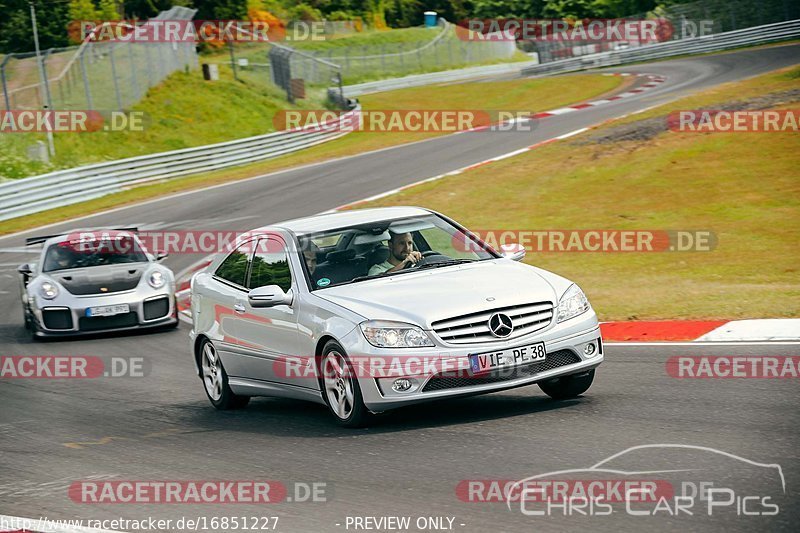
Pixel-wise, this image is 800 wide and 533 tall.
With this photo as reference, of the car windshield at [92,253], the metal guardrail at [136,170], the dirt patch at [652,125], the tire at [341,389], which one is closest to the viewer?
the tire at [341,389]

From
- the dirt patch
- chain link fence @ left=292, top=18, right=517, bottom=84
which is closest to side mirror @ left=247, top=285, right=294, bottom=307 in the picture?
the dirt patch

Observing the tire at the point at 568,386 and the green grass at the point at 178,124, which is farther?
the green grass at the point at 178,124

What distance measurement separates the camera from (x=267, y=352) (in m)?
8.88

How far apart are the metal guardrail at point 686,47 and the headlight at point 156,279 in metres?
44.8

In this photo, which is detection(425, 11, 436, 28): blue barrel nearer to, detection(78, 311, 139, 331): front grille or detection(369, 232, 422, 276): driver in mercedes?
detection(78, 311, 139, 331): front grille

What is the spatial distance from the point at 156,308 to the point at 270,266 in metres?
6.35

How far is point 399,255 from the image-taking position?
8.77 meters

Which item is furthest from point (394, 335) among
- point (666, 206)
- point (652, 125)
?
point (652, 125)

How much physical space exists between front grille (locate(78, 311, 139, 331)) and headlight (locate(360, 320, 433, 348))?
787 cm

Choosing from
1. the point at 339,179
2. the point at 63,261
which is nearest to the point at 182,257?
the point at 63,261

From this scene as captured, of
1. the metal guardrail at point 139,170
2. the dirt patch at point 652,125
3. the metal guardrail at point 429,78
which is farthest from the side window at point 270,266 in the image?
the metal guardrail at point 429,78

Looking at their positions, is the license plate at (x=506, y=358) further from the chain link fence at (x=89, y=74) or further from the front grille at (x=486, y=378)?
the chain link fence at (x=89, y=74)

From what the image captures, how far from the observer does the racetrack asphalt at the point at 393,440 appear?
5883 mm

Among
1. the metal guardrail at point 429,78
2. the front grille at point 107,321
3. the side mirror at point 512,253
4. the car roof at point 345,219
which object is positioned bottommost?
the metal guardrail at point 429,78
